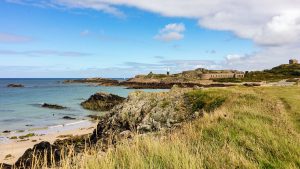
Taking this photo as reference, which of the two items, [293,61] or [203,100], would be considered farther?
[293,61]

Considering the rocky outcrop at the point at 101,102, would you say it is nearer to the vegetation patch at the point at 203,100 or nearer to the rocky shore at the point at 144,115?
the rocky shore at the point at 144,115

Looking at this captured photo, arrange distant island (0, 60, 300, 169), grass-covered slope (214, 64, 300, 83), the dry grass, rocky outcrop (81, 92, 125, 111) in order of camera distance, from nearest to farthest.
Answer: the dry grass
distant island (0, 60, 300, 169)
rocky outcrop (81, 92, 125, 111)
grass-covered slope (214, 64, 300, 83)

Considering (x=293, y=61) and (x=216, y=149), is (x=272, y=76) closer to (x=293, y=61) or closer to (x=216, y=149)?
(x=293, y=61)

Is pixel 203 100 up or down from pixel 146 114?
up

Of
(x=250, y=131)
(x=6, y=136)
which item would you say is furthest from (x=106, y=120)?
(x=250, y=131)

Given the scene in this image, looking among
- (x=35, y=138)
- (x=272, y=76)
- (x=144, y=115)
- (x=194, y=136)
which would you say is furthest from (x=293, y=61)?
(x=194, y=136)

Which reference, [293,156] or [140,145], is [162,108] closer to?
[140,145]

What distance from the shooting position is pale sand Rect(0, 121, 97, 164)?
29.1 metres

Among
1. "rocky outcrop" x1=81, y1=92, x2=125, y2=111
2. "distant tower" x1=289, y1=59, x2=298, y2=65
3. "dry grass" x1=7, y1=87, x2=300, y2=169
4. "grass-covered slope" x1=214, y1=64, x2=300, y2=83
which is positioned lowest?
"rocky outcrop" x1=81, y1=92, x2=125, y2=111

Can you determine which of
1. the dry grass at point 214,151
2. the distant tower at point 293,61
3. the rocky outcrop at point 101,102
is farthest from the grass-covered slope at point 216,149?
the distant tower at point 293,61

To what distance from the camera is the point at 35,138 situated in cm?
3728

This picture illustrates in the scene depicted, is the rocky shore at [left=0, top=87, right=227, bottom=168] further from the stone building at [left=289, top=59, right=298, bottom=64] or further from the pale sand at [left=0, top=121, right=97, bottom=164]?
the stone building at [left=289, top=59, right=298, bottom=64]

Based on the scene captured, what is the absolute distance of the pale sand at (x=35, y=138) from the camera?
29070 millimetres

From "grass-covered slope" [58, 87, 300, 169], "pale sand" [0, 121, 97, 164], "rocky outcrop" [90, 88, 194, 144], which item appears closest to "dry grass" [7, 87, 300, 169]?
"grass-covered slope" [58, 87, 300, 169]
